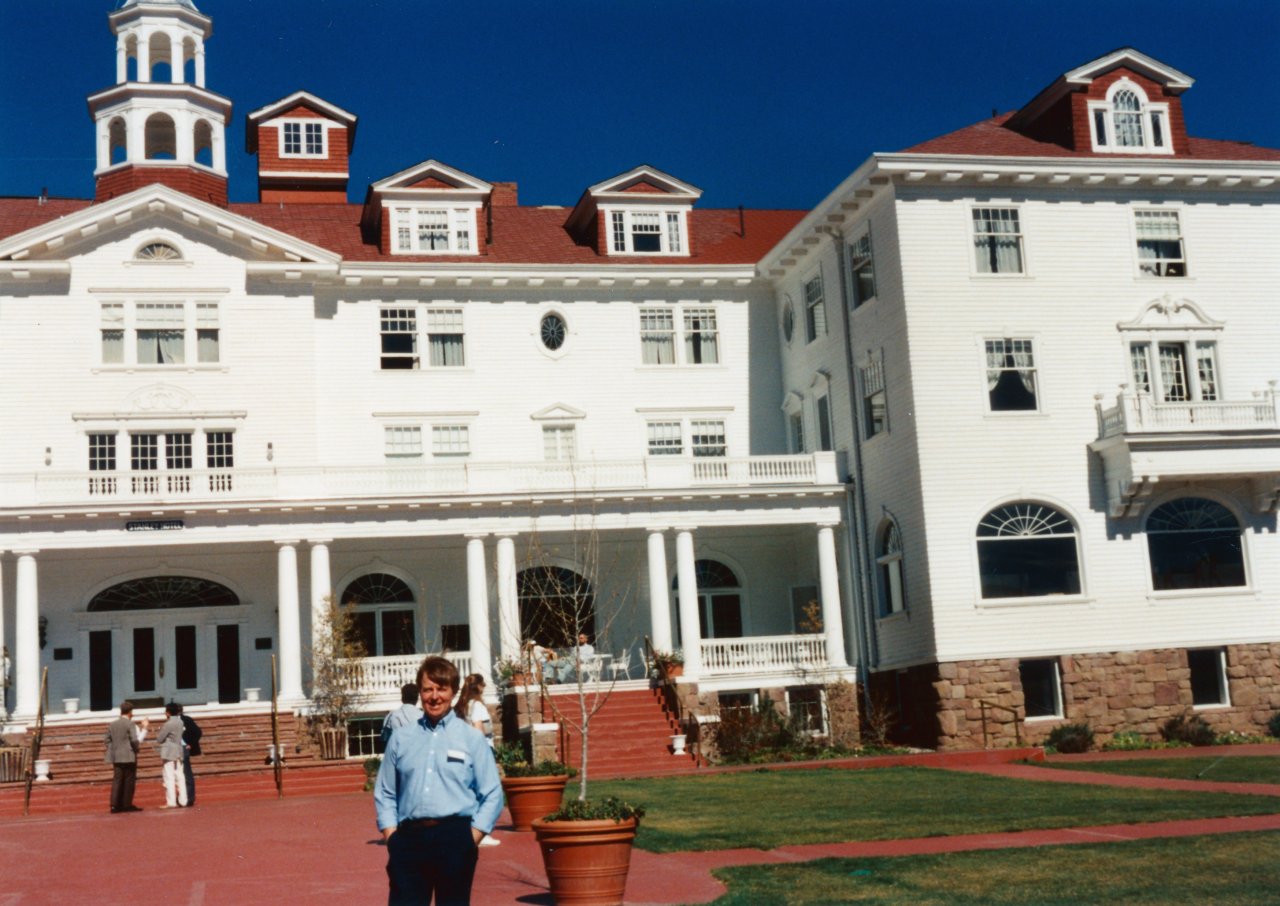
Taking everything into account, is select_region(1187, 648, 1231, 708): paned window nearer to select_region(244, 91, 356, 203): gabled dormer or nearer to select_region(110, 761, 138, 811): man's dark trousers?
select_region(110, 761, 138, 811): man's dark trousers

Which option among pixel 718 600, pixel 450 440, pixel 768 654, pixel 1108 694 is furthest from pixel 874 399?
pixel 450 440

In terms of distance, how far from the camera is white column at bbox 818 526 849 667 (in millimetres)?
34562

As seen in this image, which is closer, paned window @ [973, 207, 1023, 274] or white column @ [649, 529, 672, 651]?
paned window @ [973, 207, 1023, 274]

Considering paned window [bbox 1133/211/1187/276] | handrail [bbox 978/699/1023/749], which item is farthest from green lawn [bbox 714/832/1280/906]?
paned window [bbox 1133/211/1187/276]

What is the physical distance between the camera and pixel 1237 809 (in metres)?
17.5

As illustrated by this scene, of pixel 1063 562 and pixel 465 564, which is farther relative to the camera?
pixel 465 564

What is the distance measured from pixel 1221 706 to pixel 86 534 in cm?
2376

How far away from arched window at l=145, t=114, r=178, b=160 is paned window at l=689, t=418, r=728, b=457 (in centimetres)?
1600

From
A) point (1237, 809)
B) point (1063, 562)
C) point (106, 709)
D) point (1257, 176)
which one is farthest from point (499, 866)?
point (1257, 176)

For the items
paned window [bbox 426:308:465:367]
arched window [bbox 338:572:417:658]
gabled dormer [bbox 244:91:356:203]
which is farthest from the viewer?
gabled dormer [bbox 244:91:356:203]

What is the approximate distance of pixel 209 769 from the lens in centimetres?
2906

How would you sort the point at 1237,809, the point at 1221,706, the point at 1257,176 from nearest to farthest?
the point at 1237,809
the point at 1221,706
the point at 1257,176

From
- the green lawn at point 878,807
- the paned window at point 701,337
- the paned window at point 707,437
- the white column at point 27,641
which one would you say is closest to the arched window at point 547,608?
the paned window at point 707,437

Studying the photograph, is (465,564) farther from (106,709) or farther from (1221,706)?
(1221,706)
